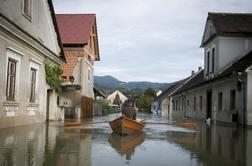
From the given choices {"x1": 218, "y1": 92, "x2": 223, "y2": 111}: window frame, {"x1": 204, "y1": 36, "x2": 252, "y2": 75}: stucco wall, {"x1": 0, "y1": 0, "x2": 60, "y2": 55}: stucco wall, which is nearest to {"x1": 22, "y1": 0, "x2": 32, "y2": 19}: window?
{"x1": 0, "y1": 0, "x2": 60, "y2": 55}: stucco wall

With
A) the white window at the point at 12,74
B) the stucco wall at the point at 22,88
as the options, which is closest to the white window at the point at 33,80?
the stucco wall at the point at 22,88

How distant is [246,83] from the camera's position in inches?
A: 1016

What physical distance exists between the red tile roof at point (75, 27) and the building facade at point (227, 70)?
1102 centimetres

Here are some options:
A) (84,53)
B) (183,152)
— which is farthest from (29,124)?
(84,53)

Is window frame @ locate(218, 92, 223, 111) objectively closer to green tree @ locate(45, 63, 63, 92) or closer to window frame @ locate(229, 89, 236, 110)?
window frame @ locate(229, 89, 236, 110)

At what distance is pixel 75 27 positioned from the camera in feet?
134

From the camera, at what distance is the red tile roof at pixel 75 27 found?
3911 cm

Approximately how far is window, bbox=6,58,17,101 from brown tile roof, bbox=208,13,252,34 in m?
19.8

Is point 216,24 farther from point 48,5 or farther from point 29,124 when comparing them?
point 29,124

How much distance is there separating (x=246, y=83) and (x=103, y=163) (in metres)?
18.1

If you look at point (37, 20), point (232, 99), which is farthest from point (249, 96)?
point (37, 20)

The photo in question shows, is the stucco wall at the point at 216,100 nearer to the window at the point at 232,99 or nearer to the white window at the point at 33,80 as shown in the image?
the window at the point at 232,99

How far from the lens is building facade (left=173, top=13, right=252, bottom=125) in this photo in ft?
87.0

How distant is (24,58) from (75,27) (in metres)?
20.4
